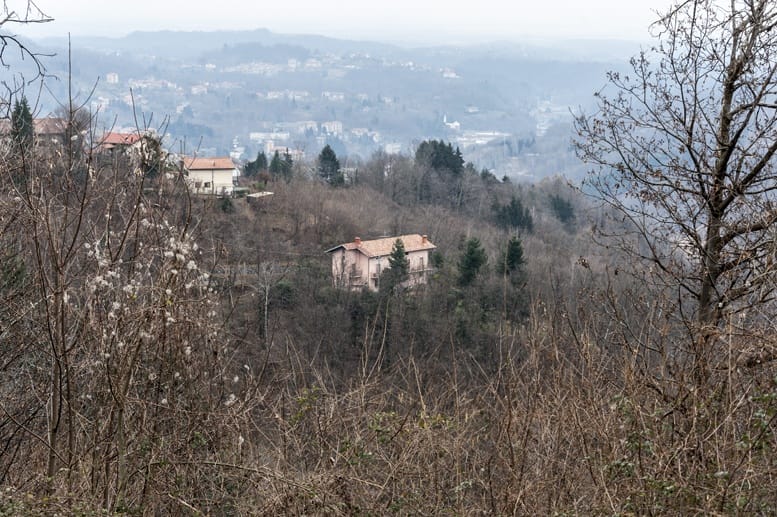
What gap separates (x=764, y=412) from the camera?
2.82 m

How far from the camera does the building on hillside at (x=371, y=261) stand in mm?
28578

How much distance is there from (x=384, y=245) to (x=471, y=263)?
6573 mm

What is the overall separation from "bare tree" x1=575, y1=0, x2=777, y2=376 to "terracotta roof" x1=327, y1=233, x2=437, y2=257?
25235 millimetres

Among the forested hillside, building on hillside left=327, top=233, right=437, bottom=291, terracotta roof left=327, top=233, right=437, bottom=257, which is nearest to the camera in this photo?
the forested hillside

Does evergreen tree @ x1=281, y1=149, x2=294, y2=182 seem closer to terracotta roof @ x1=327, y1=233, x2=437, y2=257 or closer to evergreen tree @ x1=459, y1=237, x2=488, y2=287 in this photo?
terracotta roof @ x1=327, y1=233, x2=437, y2=257

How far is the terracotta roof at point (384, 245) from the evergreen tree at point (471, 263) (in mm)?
4251

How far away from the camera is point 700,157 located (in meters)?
4.29

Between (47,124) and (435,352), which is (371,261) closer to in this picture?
(47,124)

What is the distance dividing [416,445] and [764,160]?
246 cm

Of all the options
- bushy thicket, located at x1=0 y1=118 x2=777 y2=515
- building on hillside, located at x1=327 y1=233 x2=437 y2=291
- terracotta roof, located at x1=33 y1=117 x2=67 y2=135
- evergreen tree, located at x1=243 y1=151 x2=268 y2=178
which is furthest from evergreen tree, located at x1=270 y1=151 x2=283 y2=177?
bushy thicket, located at x1=0 y1=118 x2=777 y2=515

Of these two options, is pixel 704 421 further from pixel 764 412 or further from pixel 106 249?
pixel 106 249

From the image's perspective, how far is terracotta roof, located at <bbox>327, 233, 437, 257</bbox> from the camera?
30.8 metres

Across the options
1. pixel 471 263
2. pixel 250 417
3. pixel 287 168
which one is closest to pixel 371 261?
pixel 471 263

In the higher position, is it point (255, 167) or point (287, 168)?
point (287, 168)
